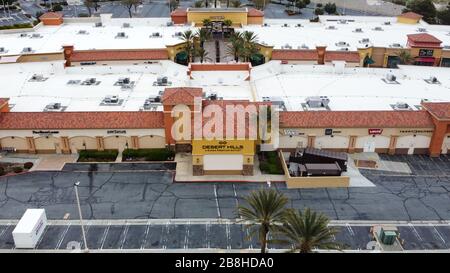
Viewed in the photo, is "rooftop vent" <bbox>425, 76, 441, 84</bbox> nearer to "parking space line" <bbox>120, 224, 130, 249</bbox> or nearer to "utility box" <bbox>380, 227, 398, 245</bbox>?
"utility box" <bbox>380, 227, 398, 245</bbox>

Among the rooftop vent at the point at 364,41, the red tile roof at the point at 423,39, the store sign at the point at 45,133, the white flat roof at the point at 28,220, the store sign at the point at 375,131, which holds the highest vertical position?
the red tile roof at the point at 423,39

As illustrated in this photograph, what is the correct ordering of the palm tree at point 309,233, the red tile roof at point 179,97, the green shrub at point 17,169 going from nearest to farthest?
1. the palm tree at point 309,233
2. the green shrub at point 17,169
3. the red tile roof at point 179,97

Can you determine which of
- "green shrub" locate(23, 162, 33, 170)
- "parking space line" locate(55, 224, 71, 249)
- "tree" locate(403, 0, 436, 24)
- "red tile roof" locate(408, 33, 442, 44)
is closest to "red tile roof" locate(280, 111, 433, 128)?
"parking space line" locate(55, 224, 71, 249)

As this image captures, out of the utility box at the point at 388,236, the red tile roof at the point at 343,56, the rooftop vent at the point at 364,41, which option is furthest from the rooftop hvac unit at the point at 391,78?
the utility box at the point at 388,236

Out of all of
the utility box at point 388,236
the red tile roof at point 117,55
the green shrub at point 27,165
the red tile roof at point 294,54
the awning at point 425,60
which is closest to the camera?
the utility box at point 388,236

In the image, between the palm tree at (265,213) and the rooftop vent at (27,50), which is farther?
the rooftop vent at (27,50)

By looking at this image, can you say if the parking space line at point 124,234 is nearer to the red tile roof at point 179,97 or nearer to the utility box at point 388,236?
the red tile roof at point 179,97
